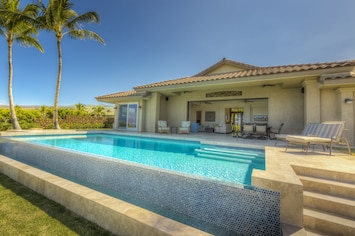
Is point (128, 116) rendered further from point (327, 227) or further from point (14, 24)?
point (327, 227)

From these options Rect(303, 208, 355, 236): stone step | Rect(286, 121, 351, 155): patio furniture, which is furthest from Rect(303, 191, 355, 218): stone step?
Rect(286, 121, 351, 155): patio furniture

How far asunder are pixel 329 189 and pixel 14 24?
760 inches

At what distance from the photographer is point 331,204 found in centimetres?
256

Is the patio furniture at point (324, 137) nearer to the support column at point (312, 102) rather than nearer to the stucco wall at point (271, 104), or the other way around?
the support column at point (312, 102)

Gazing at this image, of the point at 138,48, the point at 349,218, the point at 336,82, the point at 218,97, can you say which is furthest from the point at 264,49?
the point at 349,218

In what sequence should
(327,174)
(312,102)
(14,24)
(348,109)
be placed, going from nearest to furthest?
(327,174) → (348,109) → (312,102) → (14,24)

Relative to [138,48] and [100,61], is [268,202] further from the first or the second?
[100,61]

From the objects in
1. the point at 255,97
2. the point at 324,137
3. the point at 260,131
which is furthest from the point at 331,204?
the point at 255,97

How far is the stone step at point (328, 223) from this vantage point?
2.20 meters

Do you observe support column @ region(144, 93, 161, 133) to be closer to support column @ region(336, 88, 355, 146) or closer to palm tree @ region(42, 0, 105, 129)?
palm tree @ region(42, 0, 105, 129)

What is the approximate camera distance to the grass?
215cm

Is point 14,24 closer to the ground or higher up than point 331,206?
higher up

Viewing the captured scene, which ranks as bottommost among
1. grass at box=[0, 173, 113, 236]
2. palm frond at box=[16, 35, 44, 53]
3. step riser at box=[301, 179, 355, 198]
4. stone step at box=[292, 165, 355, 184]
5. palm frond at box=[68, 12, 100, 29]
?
grass at box=[0, 173, 113, 236]

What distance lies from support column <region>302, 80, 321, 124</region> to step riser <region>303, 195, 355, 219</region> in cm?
744
